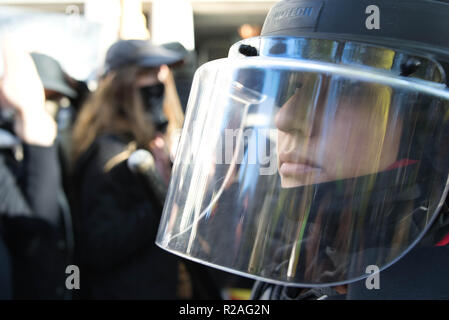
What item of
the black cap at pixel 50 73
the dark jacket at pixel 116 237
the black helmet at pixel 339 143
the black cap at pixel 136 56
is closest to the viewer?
the black helmet at pixel 339 143

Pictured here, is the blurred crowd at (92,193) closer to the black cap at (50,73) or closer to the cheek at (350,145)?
the black cap at (50,73)

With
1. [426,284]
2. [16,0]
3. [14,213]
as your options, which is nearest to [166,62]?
[14,213]

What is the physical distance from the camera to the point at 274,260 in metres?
0.81

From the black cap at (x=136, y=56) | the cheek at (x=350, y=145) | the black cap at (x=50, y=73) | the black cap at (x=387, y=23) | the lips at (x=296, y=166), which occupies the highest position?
the black cap at (x=387, y=23)

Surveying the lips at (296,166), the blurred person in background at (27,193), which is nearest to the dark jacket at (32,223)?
the blurred person in background at (27,193)

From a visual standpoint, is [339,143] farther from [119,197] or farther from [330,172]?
[119,197]

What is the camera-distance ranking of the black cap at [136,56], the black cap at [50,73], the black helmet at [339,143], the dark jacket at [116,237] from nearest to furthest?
the black helmet at [339,143] < the dark jacket at [116,237] < the black cap at [136,56] < the black cap at [50,73]

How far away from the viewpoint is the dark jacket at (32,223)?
1617 millimetres

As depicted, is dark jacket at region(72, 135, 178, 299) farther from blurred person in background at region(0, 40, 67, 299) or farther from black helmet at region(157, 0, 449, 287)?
black helmet at region(157, 0, 449, 287)

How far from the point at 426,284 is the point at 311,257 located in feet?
0.66

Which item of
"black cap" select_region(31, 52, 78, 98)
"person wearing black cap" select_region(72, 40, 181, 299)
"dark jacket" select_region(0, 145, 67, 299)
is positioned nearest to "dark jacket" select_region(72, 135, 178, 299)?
"person wearing black cap" select_region(72, 40, 181, 299)
